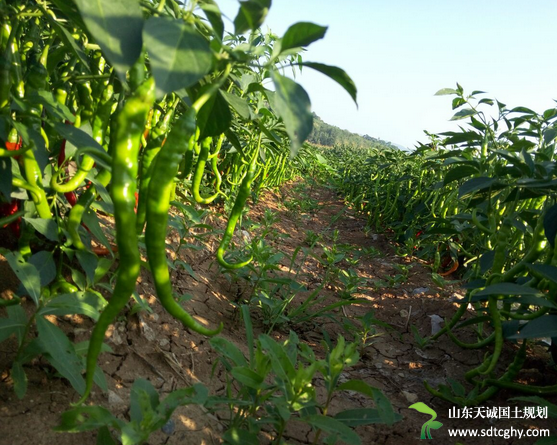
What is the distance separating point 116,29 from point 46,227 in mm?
684

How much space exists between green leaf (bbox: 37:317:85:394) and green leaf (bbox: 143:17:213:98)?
67 centimetres

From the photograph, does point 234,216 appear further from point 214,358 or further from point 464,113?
point 464,113

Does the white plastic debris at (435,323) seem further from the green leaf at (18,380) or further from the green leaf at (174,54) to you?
the green leaf at (174,54)

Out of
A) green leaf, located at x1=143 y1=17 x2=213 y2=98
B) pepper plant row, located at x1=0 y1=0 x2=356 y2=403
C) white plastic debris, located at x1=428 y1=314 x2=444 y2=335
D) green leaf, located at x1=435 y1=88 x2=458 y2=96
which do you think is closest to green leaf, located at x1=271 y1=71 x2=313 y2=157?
pepper plant row, located at x1=0 y1=0 x2=356 y2=403

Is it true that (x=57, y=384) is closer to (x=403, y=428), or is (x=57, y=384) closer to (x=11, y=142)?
(x=11, y=142)

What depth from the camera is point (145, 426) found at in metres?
0.90

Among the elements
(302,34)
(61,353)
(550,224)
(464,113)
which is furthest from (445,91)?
(61,353)

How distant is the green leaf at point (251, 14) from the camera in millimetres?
647

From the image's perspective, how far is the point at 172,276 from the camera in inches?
80.5

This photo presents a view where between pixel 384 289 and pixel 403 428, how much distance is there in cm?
157

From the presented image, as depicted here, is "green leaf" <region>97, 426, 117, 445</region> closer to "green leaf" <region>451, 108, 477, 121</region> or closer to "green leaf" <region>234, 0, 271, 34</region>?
"green leaf" <region>234, 0, 271, 34</region>

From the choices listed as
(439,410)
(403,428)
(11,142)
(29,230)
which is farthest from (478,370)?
(11,142)

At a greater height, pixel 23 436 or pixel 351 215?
pixel 351 215

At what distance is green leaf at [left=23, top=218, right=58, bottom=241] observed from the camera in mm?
1068
